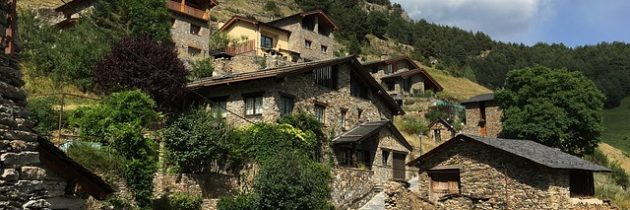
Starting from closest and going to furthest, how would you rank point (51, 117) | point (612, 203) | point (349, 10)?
point (51, 117), point (612, 203), point (349, 10)

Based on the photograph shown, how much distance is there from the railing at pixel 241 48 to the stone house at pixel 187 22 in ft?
7.83

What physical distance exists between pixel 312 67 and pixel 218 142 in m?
8.45

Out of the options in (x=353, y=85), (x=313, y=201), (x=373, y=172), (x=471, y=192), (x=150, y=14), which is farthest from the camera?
(x=150, y=14)

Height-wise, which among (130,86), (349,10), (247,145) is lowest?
(247,145)

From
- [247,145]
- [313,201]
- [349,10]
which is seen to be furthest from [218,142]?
[349,10]

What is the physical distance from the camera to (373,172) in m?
31.2

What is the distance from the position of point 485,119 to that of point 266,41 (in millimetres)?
21772

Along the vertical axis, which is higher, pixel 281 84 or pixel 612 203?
pixel 281 84

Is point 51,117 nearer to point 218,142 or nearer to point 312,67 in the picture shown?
point 218,142

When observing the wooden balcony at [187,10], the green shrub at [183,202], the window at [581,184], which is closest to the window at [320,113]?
the green shrub at [183,202]

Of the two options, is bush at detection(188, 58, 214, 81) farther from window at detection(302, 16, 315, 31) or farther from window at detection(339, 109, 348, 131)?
window at detection(302, 16, 315, 31)

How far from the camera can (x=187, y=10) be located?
50.7 meters

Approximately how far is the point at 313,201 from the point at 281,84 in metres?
9.05

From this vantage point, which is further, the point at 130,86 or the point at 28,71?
the point at 28,71
